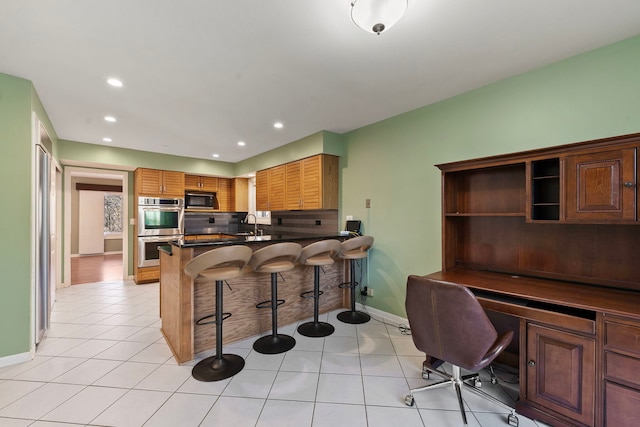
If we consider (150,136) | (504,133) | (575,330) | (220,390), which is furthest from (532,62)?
(150,136)

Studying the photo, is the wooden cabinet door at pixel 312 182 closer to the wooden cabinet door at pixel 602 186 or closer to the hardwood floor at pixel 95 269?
the wooden cabinet door at pixel 602 186

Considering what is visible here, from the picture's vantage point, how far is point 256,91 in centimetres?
271

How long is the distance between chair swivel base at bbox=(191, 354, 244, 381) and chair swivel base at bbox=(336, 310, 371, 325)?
55.4 inches

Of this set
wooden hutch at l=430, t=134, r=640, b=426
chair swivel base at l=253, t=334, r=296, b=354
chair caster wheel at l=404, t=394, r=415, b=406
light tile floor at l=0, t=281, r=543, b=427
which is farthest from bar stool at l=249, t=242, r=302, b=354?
wooden hutch at l=430, t=134, r=640, b=426

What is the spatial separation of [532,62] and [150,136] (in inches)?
192

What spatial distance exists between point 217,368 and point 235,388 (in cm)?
32

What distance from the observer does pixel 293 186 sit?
4480 mm

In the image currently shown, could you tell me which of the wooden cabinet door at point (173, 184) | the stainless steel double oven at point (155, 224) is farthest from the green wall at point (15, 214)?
the wooden cabinet door at point (173, 184)

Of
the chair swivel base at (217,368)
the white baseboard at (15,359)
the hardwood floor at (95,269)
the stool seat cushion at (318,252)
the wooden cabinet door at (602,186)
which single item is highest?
the wooden cabinet door at (602,186)

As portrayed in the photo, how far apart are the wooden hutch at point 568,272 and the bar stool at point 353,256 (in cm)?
102

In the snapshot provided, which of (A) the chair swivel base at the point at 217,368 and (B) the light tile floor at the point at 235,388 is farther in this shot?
(A) the chair swivel base at the point at 217,368

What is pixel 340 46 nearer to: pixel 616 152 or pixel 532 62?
pixel 532 62

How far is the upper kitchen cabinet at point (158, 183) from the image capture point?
17.0 feet

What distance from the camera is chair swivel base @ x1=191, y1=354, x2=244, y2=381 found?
2.24 m
